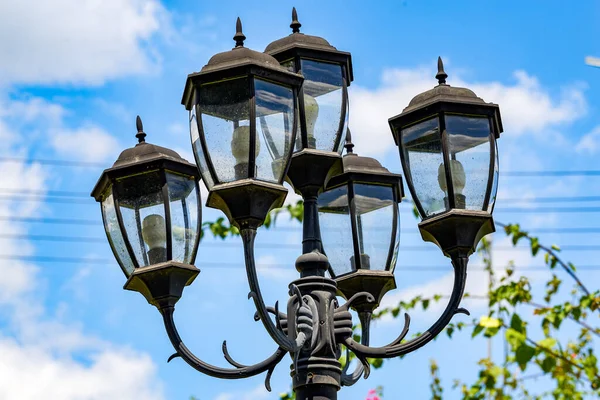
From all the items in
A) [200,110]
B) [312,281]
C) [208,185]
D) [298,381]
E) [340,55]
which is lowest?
[298,381]

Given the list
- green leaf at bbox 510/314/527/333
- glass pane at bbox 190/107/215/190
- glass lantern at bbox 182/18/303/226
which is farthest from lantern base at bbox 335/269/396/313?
green leaf at bbox 510/314/527/333

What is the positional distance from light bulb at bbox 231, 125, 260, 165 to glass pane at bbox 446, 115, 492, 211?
0.88 meters

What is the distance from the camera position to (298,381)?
412 centimetres

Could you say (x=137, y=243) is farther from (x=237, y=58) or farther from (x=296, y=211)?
(x=296, y=211)

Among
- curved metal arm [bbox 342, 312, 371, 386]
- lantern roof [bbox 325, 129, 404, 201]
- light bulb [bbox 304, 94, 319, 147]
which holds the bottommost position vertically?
curved metal arm [bbox 342, 312, 371, 386]

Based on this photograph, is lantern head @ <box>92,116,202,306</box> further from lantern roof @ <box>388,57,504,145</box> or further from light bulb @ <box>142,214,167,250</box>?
lantern roof @ <box>388,57,504,145</box>

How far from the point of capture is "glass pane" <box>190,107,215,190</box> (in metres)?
4.10

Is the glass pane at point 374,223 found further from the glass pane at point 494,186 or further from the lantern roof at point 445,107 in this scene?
the glass pane at point 494,186

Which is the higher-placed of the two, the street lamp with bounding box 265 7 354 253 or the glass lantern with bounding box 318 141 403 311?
the street lamp with bounding box 265 7 354 253

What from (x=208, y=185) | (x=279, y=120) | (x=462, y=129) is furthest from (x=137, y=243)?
(x=462, y=129)

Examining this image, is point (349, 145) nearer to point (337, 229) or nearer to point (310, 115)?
point (337, 229)

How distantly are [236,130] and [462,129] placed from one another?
39.5 inches

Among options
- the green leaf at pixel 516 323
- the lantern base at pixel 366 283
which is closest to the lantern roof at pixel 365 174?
the lantern base at pixel 366 283

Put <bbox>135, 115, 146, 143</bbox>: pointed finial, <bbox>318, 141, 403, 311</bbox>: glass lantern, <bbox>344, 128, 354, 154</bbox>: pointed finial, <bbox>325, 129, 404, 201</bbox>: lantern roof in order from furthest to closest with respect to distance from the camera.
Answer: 1. <bbox>344, 128, 354, 154</bbox>: pointed finial
2. <bbox>325, 129, 404, 201</bbox>: lantern roof
3. <bbox>318, 141, 403, 311</bbox>: glass lantern
4. <bbox>135, 115, 146, 143</bbox>: pointed finial
